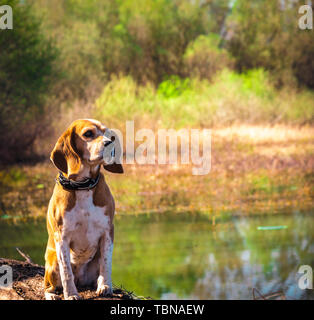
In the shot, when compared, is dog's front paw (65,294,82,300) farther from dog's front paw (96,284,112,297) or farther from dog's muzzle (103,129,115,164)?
dog's muzzle (103,129,115,164)

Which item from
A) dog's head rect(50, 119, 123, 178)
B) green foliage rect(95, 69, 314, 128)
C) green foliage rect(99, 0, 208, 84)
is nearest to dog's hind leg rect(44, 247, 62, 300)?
dog's head rect(50, 119, 123, 178)

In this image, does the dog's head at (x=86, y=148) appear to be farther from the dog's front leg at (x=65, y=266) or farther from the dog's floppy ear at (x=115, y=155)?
the dog's front leg at (x=65, y=266)

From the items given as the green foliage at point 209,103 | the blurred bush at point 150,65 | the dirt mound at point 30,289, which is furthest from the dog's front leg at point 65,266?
the green foliage at point 209,103

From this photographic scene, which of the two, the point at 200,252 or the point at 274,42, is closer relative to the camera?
the point at 200,252

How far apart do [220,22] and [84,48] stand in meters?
15.6

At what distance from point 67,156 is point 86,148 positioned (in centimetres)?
13

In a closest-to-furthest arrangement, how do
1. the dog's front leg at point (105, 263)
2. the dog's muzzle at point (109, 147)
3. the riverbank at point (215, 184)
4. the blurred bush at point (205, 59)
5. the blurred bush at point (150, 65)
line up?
the dog's muzzle at point (109, 147), the dog's front leg at point (105, 263), the riverbank at point (215, 184), the blurred bush at point (150, 65), the blurred bush at point (205, 59)

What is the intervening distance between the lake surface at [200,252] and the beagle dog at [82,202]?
314 cm

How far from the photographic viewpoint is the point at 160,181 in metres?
15.5

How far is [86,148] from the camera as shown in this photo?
133 inches

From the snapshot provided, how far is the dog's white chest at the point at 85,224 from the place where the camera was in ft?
11.2

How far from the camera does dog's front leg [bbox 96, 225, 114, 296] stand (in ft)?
11.4

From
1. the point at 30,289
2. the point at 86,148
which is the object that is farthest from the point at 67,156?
the point at 30,289

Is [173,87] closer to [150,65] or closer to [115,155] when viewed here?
[150,65]
